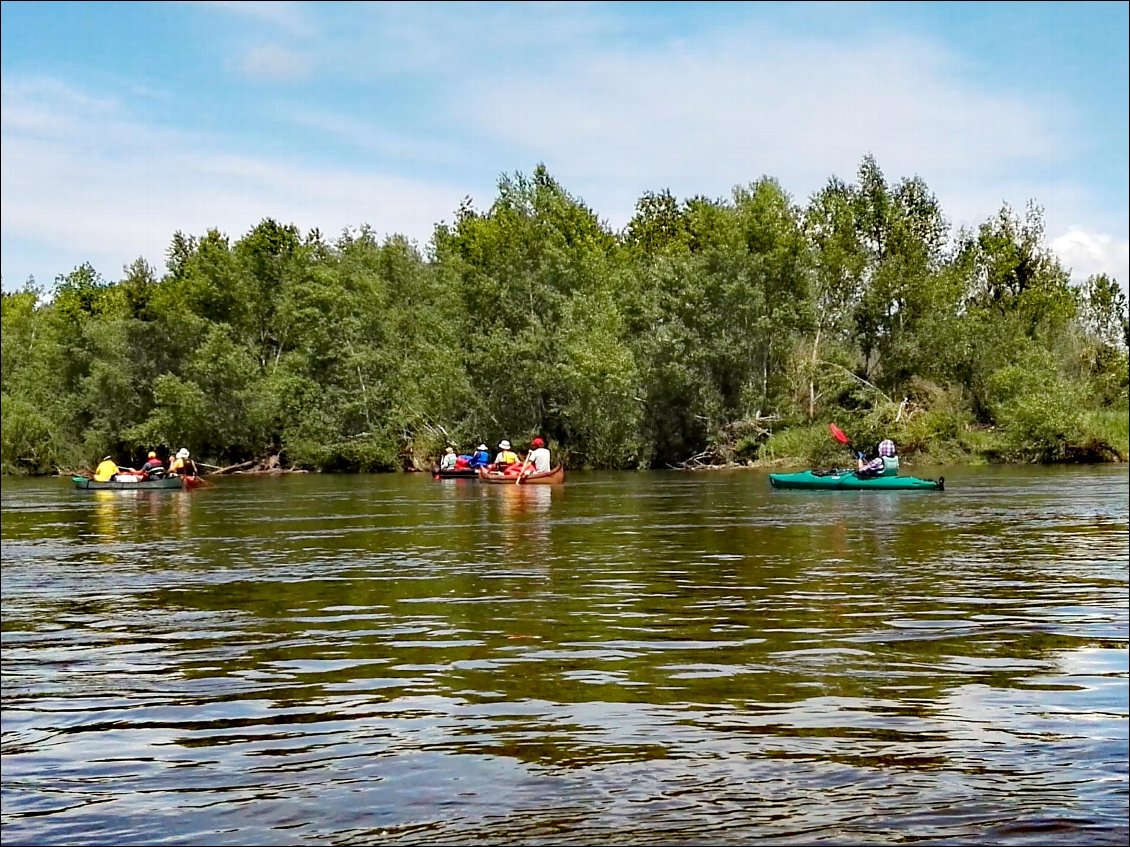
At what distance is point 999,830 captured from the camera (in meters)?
5.45

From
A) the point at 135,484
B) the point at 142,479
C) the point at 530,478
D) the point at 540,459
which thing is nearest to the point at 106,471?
the point at 142,479

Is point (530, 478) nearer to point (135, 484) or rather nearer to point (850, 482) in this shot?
point (850, 482)

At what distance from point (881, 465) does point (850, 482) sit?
81 centimetres

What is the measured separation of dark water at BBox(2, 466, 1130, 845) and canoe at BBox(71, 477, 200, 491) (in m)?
18.8

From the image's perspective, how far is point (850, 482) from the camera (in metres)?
31.0

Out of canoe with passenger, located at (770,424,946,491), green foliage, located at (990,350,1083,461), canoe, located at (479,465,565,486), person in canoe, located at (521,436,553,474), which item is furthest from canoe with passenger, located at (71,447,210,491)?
green foliage, located at (990,350,1083,461)

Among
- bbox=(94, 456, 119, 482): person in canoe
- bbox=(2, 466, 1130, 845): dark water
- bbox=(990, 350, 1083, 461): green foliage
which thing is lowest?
bbox=(2, 466, 1130, 845): dark water

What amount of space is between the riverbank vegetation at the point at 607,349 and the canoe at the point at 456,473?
8398mm

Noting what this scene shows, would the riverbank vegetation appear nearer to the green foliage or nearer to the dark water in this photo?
the green foliage

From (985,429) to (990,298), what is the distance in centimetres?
845

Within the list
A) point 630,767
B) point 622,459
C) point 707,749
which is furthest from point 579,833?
point 622,459

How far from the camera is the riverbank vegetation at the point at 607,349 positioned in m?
50.1

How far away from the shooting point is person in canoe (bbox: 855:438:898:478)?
3089 cm

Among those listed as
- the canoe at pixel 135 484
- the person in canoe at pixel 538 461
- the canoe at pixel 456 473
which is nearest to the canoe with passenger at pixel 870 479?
the person in canoe at pixel 538 461
